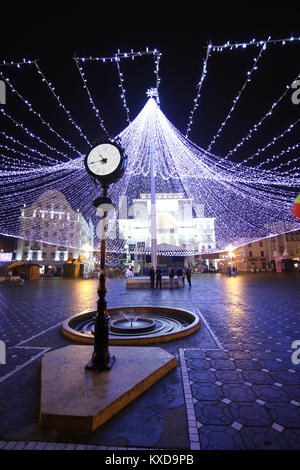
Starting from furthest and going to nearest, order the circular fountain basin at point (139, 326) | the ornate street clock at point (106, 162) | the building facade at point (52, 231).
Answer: the building facade at point (52, 231) → the circular fountain basin at point (139, 326) → the ornate street clock at point (106, 162)

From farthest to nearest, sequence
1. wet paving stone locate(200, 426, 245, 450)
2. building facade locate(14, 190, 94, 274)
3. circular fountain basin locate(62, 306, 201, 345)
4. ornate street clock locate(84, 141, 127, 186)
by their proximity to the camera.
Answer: building facade locate(14, 190, 94, 274) < circular fountain basin locate(62, 306, 201, 345) < ornate street clock locate(84, 141, 127, 186) < wet paving stone locate(200, 426, 245, 450)

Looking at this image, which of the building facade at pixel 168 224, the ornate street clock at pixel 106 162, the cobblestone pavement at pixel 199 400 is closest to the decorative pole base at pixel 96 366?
the cobblestone pavement at pixel 199 400

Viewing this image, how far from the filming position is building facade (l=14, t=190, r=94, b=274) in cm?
4226

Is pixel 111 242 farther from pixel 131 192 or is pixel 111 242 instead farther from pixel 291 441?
pixel 291 441

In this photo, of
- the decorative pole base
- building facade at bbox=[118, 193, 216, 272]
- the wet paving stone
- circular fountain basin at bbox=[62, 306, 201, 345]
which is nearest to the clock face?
the decorative pole base

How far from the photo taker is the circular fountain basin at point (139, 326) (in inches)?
182

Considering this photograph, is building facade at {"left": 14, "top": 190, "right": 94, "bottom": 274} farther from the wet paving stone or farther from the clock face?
the wet paving stone

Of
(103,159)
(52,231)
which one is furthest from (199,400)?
(52,231)

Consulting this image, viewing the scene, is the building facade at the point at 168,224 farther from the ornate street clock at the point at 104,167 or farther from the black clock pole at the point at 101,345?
the black clock pole at the point at 101,345

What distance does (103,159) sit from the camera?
3.77 metres

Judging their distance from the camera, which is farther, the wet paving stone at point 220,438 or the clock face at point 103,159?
the clock face at point 103,159

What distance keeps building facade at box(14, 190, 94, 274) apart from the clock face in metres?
37.3

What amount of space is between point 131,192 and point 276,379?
54.1 metres

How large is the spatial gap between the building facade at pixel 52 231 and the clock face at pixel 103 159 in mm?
37287
